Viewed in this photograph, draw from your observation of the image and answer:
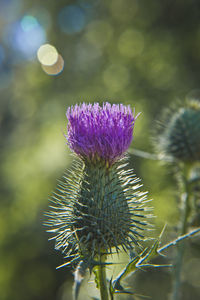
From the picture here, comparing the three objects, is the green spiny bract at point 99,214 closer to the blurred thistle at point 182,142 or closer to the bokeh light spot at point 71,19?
the blurred thistle at point 182,142

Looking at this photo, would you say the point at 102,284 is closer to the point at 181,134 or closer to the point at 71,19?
the point at 181,134

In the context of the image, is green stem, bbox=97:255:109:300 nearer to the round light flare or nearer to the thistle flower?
the thistle flower

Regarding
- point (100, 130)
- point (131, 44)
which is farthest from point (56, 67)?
point (100, 130)

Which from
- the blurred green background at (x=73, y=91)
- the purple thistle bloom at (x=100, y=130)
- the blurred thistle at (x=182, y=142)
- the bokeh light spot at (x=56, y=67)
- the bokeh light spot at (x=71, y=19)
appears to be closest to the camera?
the purple thistle bloom at (x=100, y=130)

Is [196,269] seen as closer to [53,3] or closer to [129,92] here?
[129,92]

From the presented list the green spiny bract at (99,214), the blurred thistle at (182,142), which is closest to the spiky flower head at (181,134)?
the blurred thistle at (182,142)

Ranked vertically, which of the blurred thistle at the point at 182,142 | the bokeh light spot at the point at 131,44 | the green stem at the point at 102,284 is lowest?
the green stem at the point at 102,284

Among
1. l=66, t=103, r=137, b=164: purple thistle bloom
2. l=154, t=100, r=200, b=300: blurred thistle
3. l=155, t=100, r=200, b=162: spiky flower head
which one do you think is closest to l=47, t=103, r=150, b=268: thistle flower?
l=66, t=103, r=137, b=164: purple thistle bloom

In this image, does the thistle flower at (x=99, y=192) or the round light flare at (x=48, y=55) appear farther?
the round light flare at (x=48, y=55)
